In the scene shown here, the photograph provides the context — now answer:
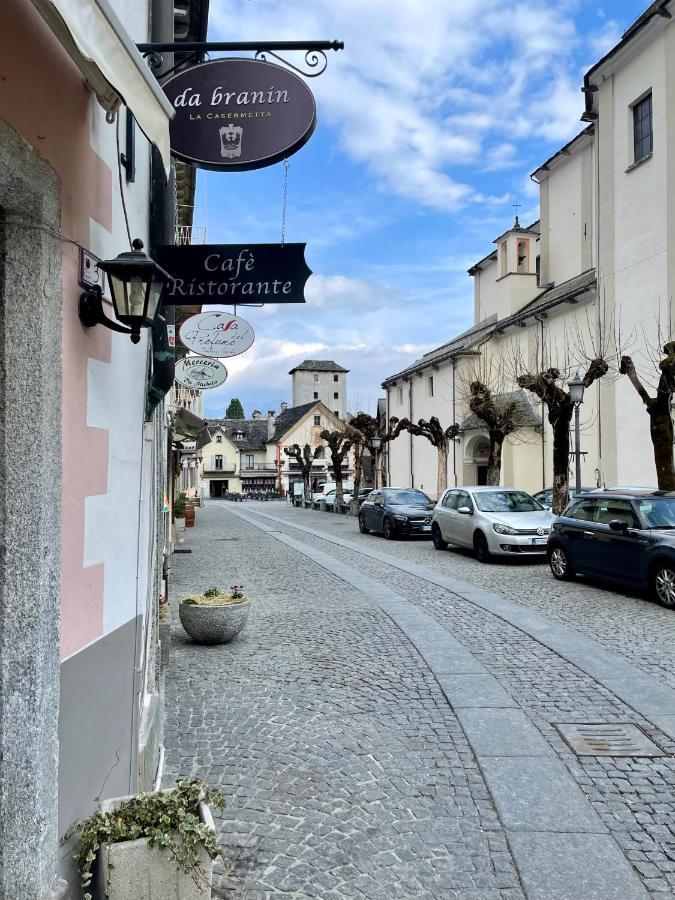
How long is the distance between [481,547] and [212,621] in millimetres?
9150

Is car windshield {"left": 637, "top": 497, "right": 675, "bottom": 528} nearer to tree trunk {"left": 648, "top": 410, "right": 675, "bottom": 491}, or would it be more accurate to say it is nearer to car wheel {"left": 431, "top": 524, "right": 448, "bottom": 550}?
tree trunk {"left": 648, "top": 410, "right": 675, "bottom": 491}

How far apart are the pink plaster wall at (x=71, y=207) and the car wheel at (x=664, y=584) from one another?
870cm

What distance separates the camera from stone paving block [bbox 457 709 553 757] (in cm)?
498

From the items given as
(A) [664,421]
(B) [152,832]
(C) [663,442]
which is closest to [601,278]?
(A) [664,421]

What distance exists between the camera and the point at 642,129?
2452 cm

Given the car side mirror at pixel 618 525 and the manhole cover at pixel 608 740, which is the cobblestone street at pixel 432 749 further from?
Result: the car side mirror at pixel 618 525

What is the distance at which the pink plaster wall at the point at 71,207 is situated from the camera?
2676mm

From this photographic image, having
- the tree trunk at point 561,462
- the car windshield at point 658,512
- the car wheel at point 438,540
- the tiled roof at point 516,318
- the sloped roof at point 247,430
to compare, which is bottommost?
the car wheel at point 438,540

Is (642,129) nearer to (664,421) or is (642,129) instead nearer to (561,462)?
(561,462)

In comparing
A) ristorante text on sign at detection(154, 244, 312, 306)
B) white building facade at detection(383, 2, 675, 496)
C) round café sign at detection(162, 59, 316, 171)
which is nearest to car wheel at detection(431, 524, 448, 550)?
white building facade at detection(383, 2, 675, 496)

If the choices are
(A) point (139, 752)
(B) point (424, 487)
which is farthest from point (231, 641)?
(B) point (424, 487)

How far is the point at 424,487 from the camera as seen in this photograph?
4644cm

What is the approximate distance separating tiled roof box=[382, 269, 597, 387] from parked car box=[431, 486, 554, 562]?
13.7m

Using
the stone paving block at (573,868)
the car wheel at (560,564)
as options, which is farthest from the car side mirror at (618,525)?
the stone paving block at (573,868)
